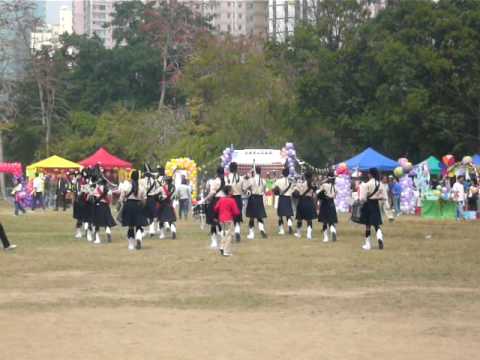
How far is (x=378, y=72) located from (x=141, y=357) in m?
47.1

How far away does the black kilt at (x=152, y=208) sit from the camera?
80.4ft

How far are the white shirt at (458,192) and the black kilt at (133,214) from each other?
17425 mm

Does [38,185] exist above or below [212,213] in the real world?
above

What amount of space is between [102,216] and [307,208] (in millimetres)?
5160

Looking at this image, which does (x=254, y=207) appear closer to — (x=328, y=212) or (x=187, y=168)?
(x=328, y=212)

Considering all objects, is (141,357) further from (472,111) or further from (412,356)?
(472,111)

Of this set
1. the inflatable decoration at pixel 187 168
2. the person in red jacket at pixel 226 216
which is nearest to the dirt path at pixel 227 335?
the person in red jacket at pixel 226 216

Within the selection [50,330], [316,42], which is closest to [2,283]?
[50,330]

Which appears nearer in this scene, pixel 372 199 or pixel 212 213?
pixel 372 199

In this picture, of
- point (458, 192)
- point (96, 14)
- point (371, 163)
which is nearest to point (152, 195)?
point (458, 192)

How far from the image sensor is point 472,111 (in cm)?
5131

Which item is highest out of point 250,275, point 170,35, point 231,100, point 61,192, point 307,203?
point 170,35

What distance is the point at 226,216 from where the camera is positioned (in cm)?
2102

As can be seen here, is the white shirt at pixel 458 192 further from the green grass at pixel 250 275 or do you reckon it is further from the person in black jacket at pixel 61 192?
the person in black jacket at pixel 61 192
